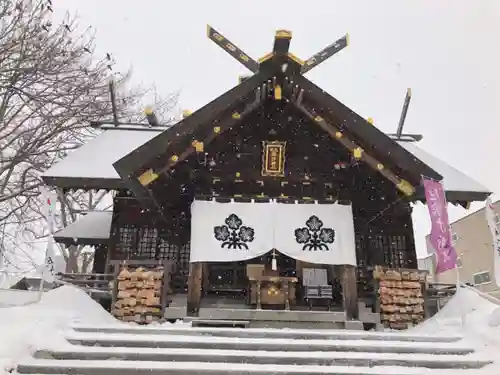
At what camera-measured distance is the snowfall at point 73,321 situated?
248 inches

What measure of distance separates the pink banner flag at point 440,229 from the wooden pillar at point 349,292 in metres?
1.88

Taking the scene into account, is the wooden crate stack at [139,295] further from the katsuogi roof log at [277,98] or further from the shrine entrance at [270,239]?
the katsuogi roof log at [277,98]

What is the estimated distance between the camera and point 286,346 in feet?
22.6

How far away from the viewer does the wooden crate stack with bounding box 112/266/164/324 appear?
969 centimetres

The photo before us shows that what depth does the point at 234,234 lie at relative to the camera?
10.2 meters

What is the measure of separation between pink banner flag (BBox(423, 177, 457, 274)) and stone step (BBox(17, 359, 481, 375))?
2.61 meters

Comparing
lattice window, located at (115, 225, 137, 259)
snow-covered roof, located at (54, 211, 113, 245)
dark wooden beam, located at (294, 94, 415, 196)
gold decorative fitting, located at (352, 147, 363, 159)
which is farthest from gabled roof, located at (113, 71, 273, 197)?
snow-covered roof, located at (54, 211, 113, 245)

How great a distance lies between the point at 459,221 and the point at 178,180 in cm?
2345

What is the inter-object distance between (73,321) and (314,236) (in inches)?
204

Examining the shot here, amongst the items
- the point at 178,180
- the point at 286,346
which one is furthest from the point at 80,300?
the point at 286,346

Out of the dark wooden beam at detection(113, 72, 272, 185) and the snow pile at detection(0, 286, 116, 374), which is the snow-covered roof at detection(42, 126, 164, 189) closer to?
the dark wooden beam at detection(113, 72, 272, 185)

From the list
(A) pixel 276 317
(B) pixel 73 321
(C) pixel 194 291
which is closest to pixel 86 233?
(C) pixel 194 291

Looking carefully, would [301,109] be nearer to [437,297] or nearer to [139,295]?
[139,295]

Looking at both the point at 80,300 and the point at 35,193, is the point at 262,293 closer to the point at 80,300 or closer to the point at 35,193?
the point at 80,300
